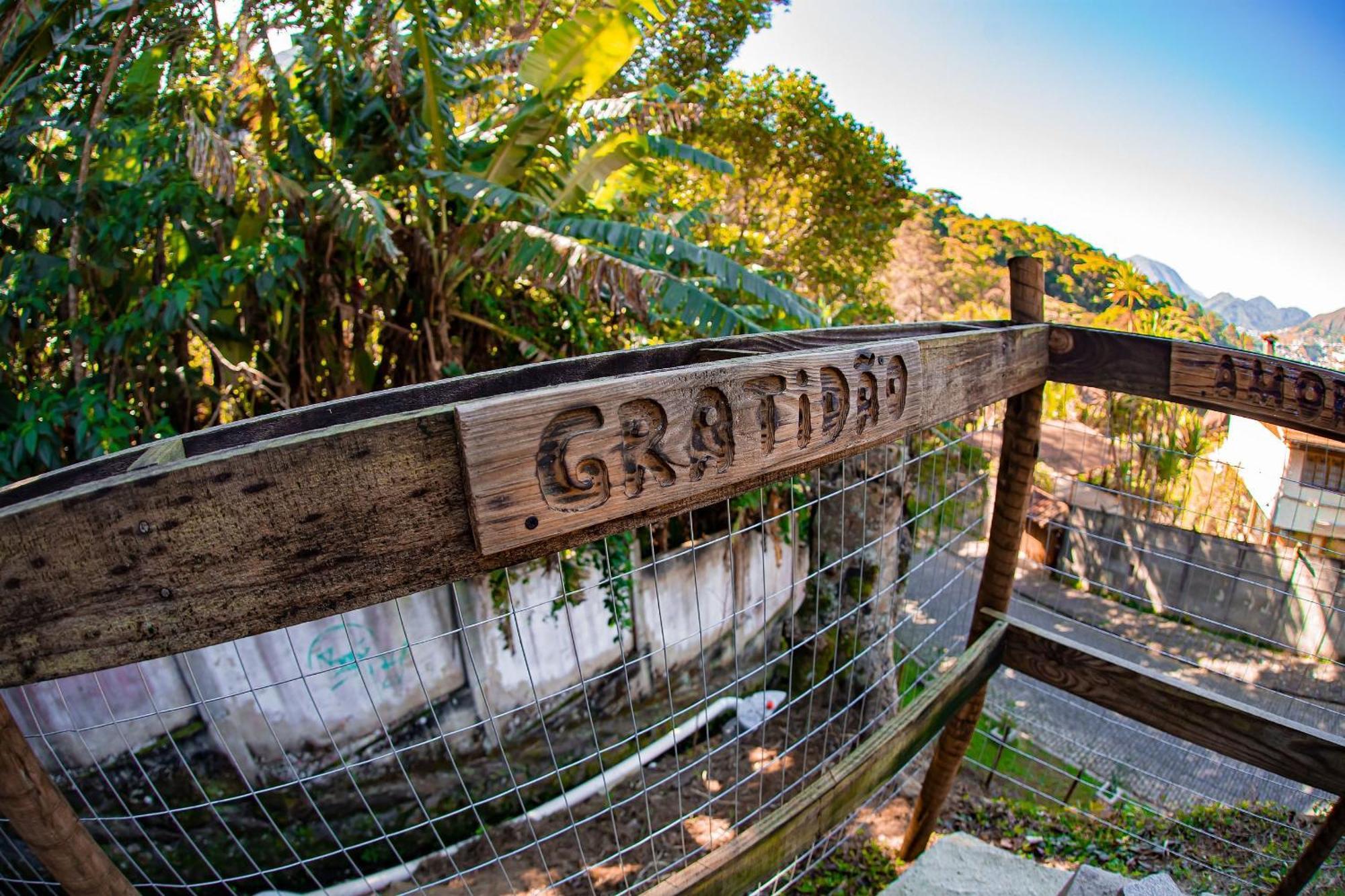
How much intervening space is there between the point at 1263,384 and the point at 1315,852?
1.28m

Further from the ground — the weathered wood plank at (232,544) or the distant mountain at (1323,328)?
the weathered wood plank at (232,544)

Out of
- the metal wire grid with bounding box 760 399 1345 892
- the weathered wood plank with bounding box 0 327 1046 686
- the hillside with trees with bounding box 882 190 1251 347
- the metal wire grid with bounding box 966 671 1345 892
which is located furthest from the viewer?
the hillside with trees with bounding box 882 190 1251 347

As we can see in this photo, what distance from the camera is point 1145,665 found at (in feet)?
16.8

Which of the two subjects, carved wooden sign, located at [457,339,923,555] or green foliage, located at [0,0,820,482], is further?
green foliage, located at [0,0,820,482]

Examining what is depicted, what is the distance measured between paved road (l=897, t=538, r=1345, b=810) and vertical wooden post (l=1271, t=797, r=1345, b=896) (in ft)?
0.91

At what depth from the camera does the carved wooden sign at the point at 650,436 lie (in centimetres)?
72

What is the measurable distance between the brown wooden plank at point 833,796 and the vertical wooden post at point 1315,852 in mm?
880

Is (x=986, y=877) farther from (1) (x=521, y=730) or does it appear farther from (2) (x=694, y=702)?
(1) (x=521, y=730)

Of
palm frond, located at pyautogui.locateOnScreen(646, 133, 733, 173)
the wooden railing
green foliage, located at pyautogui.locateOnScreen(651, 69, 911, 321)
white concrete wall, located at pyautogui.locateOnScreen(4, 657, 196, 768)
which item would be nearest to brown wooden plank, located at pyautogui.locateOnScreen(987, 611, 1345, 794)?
the wooden railing

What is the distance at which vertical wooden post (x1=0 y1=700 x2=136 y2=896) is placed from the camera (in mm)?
748

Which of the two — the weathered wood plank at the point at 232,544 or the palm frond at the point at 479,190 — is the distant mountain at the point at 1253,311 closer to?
the palm frond at the point at 479,190

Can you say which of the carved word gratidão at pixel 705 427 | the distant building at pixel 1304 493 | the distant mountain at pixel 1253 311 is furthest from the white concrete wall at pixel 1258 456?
the distant mountain at pixel 1253 311

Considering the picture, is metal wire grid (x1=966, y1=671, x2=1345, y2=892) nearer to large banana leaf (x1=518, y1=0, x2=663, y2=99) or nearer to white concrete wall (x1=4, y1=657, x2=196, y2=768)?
white concrete wall (x1=4, y1=657, x2=196, y2=768)

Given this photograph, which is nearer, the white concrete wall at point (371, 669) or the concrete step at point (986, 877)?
the concrete step at point (986, 877)
